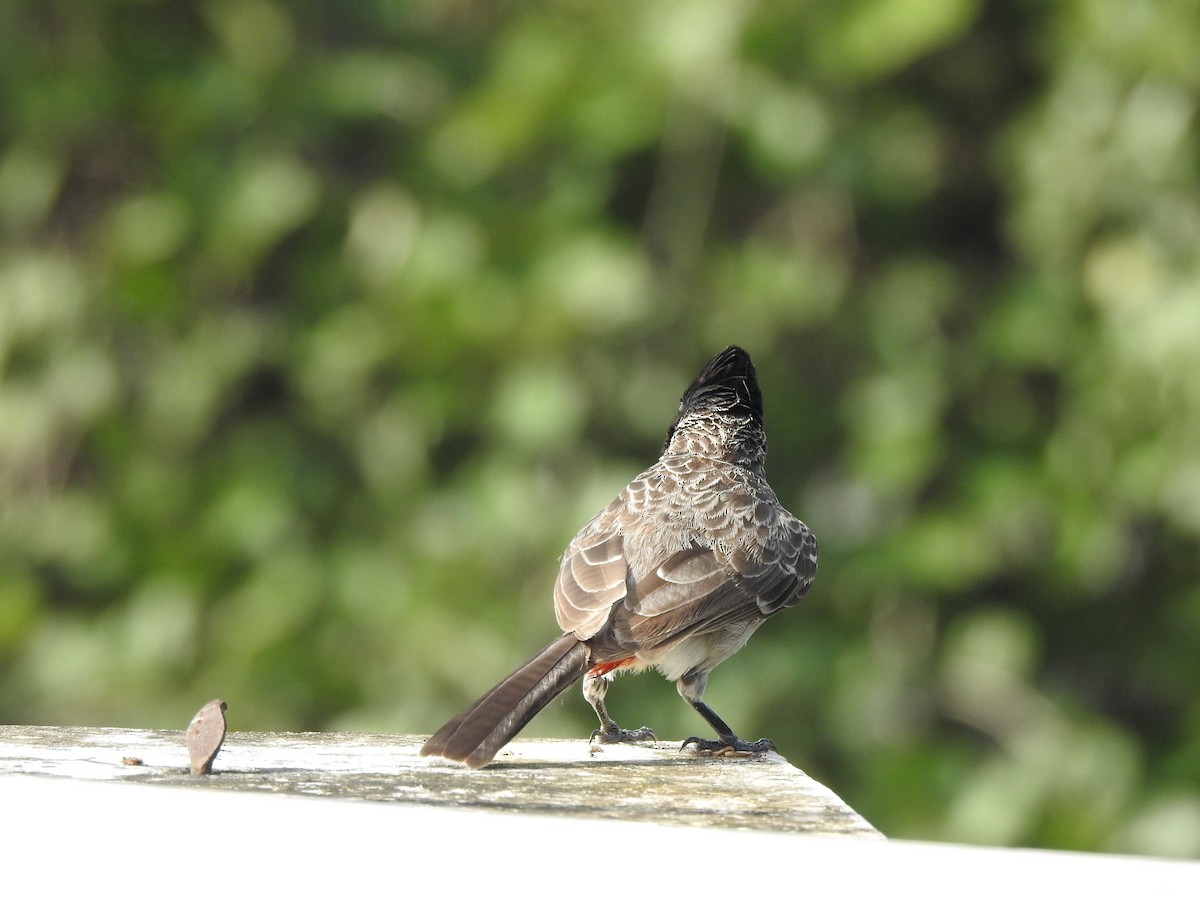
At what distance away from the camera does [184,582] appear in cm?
534

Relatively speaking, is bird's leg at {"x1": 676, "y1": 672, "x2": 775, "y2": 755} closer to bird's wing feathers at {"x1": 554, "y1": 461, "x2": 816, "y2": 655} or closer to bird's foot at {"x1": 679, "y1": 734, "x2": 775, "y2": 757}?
bird's foot at {"x1": 679, "y1": 734, "x2": 775, "y2": 757}

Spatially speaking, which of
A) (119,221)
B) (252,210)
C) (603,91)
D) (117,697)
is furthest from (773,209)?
(117,697)

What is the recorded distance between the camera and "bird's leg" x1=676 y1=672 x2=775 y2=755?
298cm

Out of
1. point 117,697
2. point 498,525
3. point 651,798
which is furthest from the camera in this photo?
point 117,697

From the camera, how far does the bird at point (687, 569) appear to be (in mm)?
2727

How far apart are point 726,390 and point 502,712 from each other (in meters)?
1.09

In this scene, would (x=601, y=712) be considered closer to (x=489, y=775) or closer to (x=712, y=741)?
(x=712, y=741)

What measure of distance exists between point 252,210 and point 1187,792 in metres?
3.66

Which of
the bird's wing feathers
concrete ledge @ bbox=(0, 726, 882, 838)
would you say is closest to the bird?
the bird's wing feathers

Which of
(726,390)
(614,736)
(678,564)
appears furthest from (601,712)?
(726,390)

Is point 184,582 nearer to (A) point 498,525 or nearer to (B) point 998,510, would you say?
(A) point 498,525

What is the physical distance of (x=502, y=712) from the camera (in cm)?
243

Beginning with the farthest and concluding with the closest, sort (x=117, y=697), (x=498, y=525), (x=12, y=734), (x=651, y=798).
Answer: (x=117, y=697)
(x=498, y=525)
(x=12, y=734)
(x=651, y=798)

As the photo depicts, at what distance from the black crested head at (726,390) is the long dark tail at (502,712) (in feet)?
2.71
